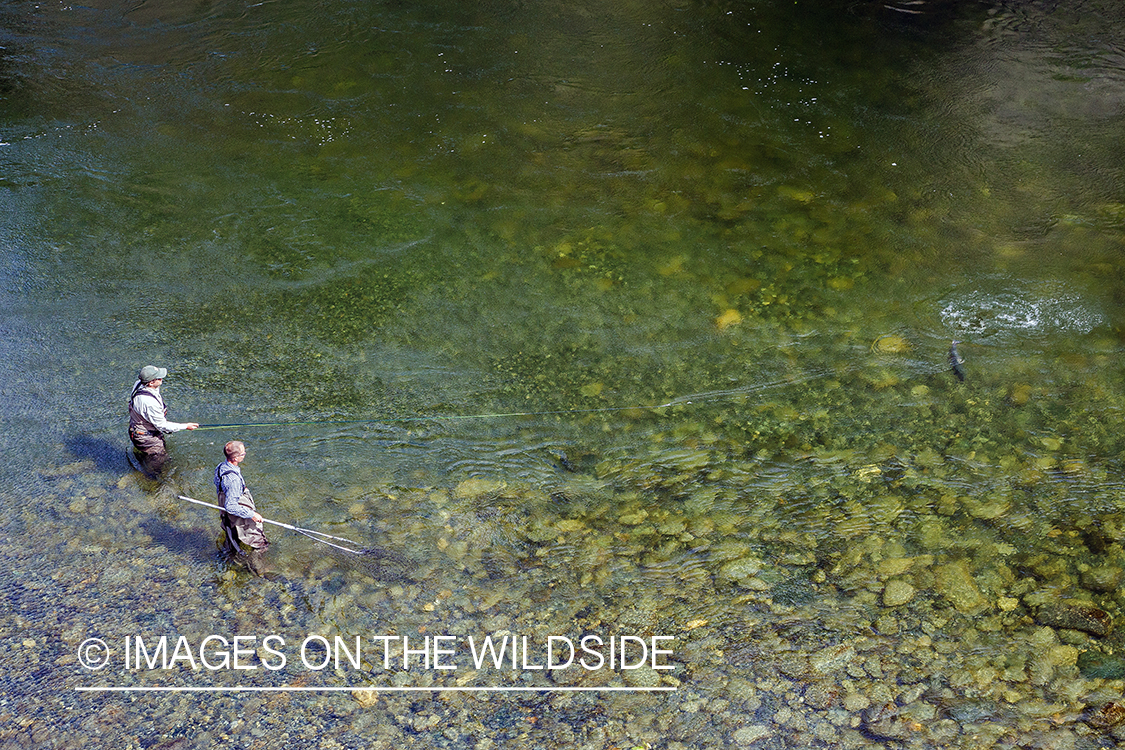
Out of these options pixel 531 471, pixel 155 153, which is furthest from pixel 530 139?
pixel 531 471

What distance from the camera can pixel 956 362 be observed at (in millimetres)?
9086

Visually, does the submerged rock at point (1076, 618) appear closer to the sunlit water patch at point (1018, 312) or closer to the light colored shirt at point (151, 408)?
the sunlit water patch at point (1018, 312)

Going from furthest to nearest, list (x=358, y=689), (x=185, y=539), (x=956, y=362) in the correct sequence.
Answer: (x=956, y=362) → (x=185, y=539) → (x=358, y=689)

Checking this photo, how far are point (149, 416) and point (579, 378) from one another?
13.6 feet

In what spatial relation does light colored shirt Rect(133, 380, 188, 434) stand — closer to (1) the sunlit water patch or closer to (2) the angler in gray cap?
(2) the angler in gray cap

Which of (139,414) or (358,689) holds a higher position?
(139,414)

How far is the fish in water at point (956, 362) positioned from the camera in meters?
8.97

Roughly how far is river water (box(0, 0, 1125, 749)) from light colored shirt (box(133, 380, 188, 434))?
0.63 m

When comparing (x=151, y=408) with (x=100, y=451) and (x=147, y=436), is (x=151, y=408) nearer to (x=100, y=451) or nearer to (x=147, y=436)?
(x=147, y=436)

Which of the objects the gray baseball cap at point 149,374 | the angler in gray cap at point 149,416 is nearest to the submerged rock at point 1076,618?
the angler in gray cap at point 149,416

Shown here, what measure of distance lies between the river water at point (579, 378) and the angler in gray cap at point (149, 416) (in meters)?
0.41

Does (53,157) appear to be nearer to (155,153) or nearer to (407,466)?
Result: (155,153)

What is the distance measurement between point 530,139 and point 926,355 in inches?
266

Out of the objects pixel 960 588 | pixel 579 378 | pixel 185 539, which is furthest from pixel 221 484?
pixel 960 588
